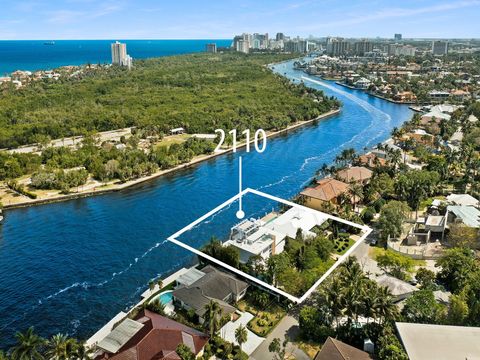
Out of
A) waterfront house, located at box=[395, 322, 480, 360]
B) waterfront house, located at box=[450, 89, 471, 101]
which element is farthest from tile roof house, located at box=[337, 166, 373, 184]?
waterfront house, located at box=[450, 89, 471, 101]

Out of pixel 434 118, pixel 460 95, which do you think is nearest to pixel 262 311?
pixel 434 118

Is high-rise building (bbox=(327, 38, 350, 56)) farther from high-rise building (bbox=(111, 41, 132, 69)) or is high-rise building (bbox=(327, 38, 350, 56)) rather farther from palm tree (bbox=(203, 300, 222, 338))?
palm tree (bbox=(203, 300, 222, 338))

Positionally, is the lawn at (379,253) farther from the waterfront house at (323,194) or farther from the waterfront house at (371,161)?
the waterfront house at (371,161)

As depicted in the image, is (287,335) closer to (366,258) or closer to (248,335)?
(248,335)

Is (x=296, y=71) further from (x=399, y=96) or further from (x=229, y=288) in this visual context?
(x=229, y=288)

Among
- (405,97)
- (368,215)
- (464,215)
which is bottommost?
(368,215)

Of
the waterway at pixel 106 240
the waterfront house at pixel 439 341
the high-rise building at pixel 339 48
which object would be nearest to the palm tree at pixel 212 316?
the waterway at pixel 106 240
